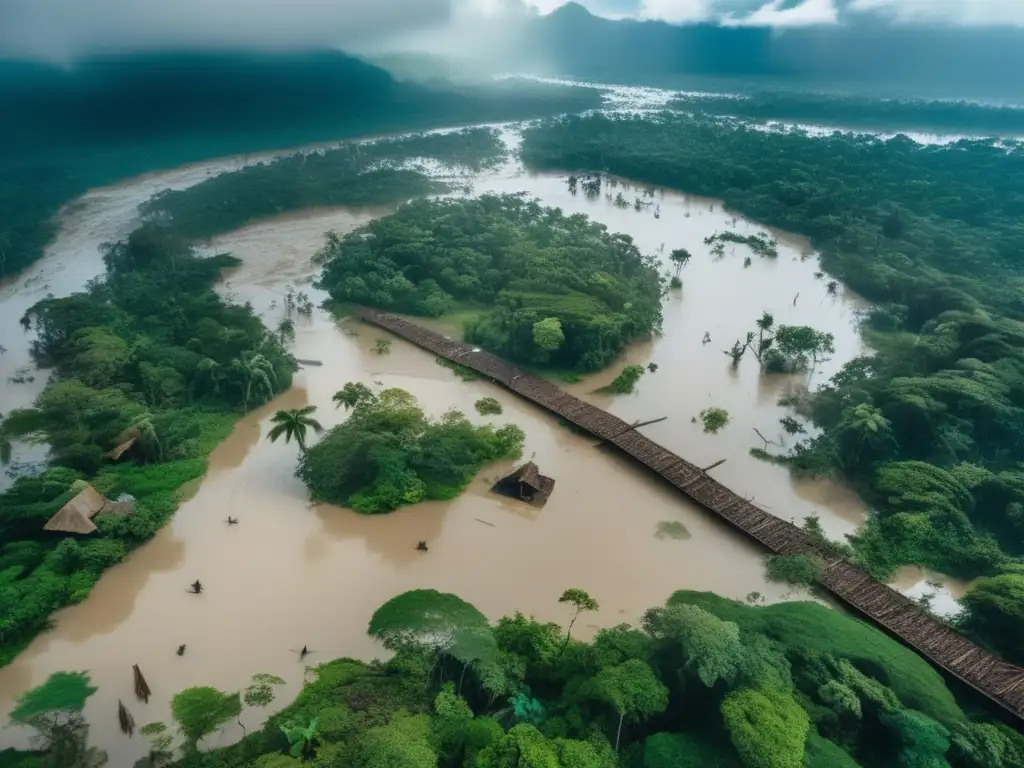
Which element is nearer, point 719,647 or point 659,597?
point 719,647

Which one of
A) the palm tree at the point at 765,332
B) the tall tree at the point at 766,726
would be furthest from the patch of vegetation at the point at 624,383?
the tall tree at the point at 766,726

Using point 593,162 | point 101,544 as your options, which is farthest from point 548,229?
point 101,544

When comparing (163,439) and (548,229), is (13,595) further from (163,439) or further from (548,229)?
(548,229)

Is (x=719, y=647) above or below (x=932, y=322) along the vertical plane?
above

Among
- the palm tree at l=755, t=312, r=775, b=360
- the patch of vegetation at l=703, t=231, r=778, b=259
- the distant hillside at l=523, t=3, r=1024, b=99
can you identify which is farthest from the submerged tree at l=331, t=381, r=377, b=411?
the distant hillside at l=523, t=3, r=1024, b=99

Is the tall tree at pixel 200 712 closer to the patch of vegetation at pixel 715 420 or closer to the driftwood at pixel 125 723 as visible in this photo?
the driftwood at pixel 125 723

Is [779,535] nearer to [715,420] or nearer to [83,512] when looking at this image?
[715,420]
